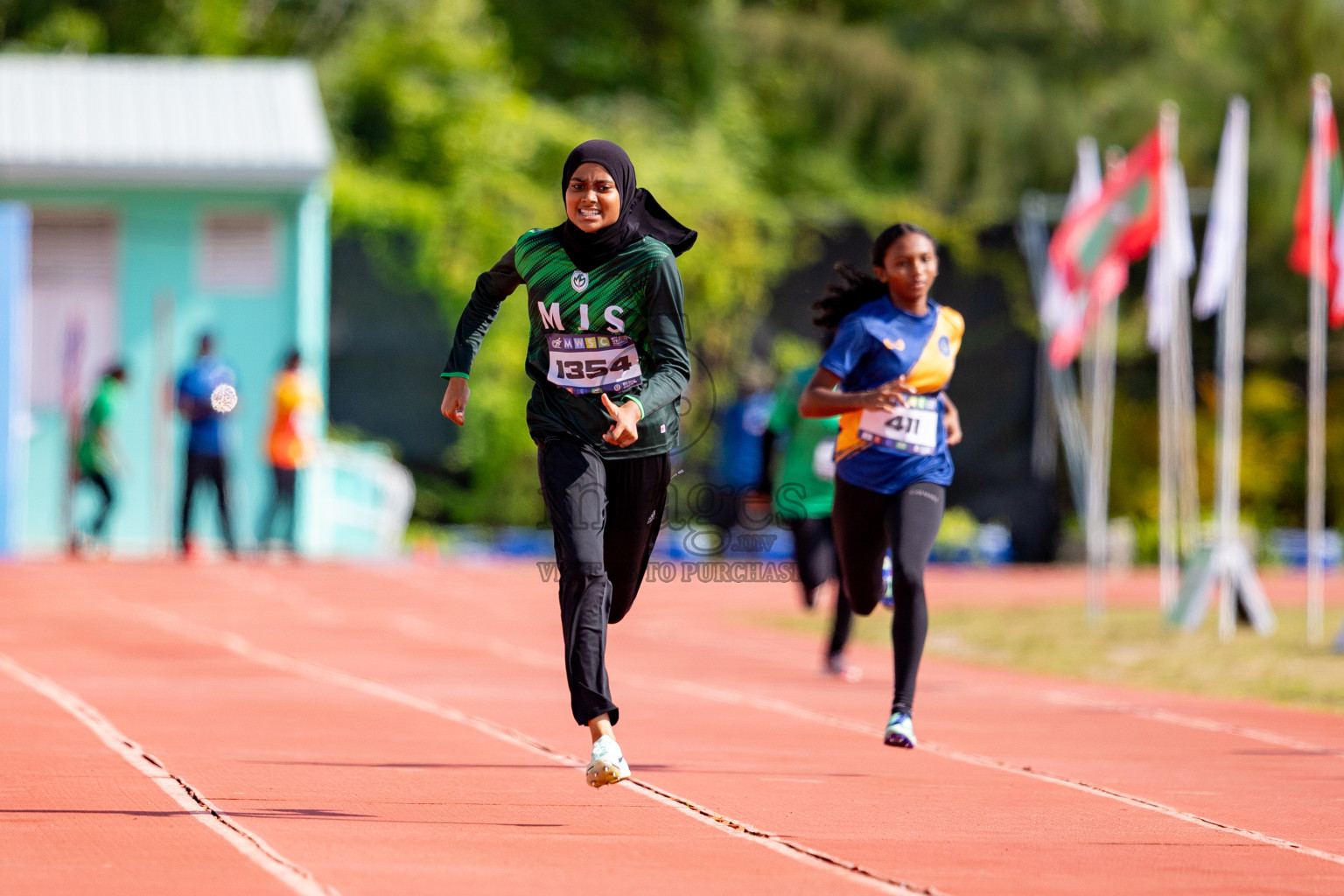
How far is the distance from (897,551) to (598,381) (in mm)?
1721

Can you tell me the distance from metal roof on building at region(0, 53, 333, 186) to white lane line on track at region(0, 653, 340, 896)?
41.6 ft

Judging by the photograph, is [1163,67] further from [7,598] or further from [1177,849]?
[1177,849]

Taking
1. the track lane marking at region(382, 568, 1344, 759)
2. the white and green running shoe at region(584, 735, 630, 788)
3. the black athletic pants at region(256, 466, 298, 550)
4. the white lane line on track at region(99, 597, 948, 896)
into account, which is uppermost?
the black athletic pants at region(256, 466, 298, 550)

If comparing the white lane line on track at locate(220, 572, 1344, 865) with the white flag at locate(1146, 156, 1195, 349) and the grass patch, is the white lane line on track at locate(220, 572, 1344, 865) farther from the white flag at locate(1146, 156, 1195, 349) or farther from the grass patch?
the white flag at locate(1146, 156, 1195, 349)

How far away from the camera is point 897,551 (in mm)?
7953

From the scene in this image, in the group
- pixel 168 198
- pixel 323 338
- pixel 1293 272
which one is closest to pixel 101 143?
pixel 168 198

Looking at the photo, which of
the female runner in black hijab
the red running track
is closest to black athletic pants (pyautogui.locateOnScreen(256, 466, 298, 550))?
the red running track

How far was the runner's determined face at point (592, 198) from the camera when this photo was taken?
666cm

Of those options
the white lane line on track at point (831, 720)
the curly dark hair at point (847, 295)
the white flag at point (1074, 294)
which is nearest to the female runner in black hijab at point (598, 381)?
the white lane line on track at point (831, 720)

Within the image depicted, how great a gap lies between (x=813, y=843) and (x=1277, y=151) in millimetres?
25473

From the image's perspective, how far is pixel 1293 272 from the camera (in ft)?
90.6

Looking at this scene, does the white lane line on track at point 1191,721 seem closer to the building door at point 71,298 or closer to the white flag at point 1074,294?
the white flag at point 1074,294

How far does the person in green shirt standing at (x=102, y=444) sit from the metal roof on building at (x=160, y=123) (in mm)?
3502

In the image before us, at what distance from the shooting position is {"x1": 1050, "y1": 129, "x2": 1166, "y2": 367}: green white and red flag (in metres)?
16.4
